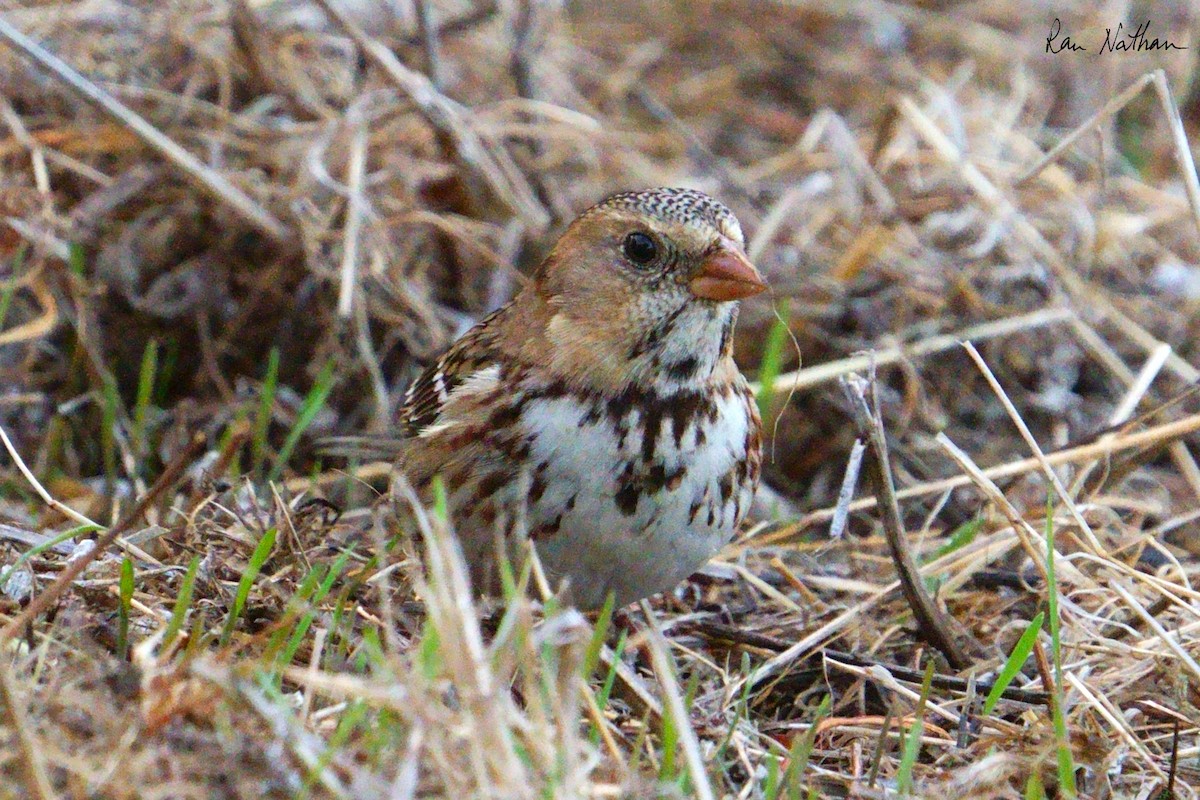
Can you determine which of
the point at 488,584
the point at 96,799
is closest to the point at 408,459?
the point at 488,584

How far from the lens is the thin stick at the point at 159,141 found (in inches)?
141

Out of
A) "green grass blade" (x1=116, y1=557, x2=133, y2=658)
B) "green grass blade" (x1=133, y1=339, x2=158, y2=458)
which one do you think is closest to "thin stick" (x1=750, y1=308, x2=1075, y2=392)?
"green grass blade" (x1=133, y1=339, x2=158, y2=458)

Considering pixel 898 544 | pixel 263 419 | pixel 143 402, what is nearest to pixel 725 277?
pixel 898 544

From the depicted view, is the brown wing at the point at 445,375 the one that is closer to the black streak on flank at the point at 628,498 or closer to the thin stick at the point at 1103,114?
the black streak on flank at the point at 628,498

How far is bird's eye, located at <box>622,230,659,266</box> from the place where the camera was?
256cm

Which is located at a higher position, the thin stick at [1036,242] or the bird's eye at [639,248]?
the bird's eye at [639,248]

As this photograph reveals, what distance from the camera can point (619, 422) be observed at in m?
2.47

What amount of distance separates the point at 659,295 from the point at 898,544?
59 cm

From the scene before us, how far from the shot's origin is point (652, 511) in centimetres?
244

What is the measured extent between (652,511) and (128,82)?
2468mm

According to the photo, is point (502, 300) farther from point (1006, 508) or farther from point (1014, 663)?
point (1014, 663)

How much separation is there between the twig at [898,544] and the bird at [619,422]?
0.22 meters
